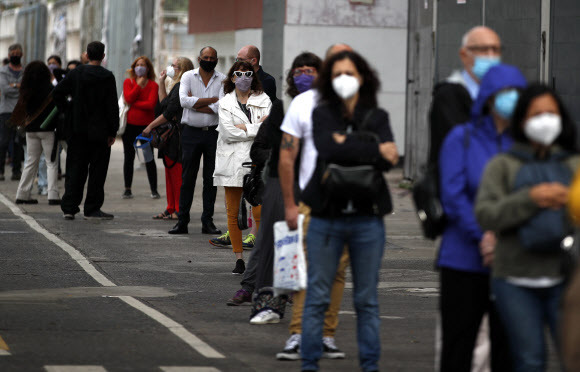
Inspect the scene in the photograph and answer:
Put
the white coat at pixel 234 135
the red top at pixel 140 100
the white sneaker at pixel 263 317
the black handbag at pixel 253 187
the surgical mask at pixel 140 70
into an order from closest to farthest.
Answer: the white sneaker at pixel 263 317 < the black handbag at pixel 253 187 < the white coat at pixel 234 135 < the surgical mask at pixel 140 70 < the red top at pixel 140 100

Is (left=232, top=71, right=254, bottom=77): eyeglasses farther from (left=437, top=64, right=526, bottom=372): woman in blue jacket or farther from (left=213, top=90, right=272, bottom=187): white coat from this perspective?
(left=437, top=64, right=526, bottom=372): woman in blue jacket

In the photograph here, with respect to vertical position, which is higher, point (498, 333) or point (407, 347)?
point (498, 333)

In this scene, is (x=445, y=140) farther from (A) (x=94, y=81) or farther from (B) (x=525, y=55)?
(B) (x=525, y=55)

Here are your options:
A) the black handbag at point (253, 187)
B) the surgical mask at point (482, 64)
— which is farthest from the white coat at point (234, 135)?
the surgical mask at point (482, 64)

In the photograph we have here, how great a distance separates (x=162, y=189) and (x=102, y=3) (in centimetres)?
2725

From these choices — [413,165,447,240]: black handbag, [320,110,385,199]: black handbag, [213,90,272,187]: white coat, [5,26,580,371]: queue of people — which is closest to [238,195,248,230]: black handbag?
[5,26,580,371]: queue of people

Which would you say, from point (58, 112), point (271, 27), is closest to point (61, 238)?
point (58, 112)

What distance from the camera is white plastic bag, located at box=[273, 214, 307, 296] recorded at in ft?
25.0

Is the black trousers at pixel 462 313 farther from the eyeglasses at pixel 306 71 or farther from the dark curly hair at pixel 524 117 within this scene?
the eyeglasses at pixel 306 71

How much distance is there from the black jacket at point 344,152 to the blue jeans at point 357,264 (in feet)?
0.21

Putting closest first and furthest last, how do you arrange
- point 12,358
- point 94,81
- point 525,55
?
point 12,358 < point 94,81 < point 525,55

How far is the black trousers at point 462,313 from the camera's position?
5.60m

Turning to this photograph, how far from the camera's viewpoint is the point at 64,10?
6625 cm

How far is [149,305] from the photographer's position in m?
9.59
